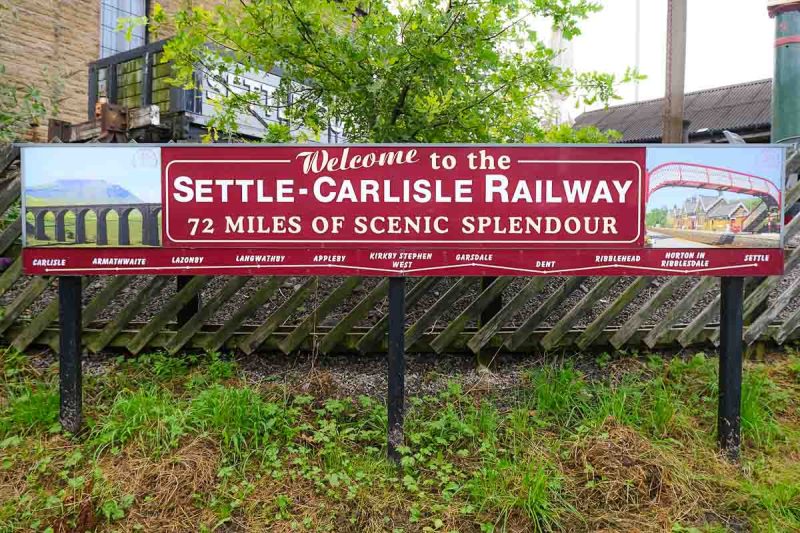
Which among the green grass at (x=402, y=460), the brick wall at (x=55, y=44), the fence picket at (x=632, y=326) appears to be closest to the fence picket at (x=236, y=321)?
the green grass at (x=402, y=460)

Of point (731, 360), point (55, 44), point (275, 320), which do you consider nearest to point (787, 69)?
point (731, 360)

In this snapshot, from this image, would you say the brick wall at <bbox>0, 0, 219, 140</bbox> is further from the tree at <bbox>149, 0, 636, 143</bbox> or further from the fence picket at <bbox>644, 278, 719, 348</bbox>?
the fence picket at <bbox>644, 278, 719, 348</bbox>

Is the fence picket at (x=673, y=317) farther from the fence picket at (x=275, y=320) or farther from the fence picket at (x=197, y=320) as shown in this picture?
the fence picket at (x=197, y=320)

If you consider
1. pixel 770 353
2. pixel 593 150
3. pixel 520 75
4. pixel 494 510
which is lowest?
pixel 494 510

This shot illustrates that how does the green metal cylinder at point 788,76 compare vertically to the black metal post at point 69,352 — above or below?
above

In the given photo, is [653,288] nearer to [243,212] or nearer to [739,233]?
[739,233]

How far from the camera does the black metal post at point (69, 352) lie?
134 inches

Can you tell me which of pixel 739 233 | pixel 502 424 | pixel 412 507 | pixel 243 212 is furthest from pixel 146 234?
pixel 739 233

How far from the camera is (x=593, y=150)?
10.8 ft

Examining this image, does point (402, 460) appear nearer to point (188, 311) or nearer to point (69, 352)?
point (69, 352)

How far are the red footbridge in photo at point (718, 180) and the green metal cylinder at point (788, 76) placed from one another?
3.27 m

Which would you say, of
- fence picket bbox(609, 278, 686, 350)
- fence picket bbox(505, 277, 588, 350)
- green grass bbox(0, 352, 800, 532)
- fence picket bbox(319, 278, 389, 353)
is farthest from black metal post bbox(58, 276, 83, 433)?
fence picket bbox(609, 278, 686, 350)

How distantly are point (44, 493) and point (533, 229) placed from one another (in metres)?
2.90

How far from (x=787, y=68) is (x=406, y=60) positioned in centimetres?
434
